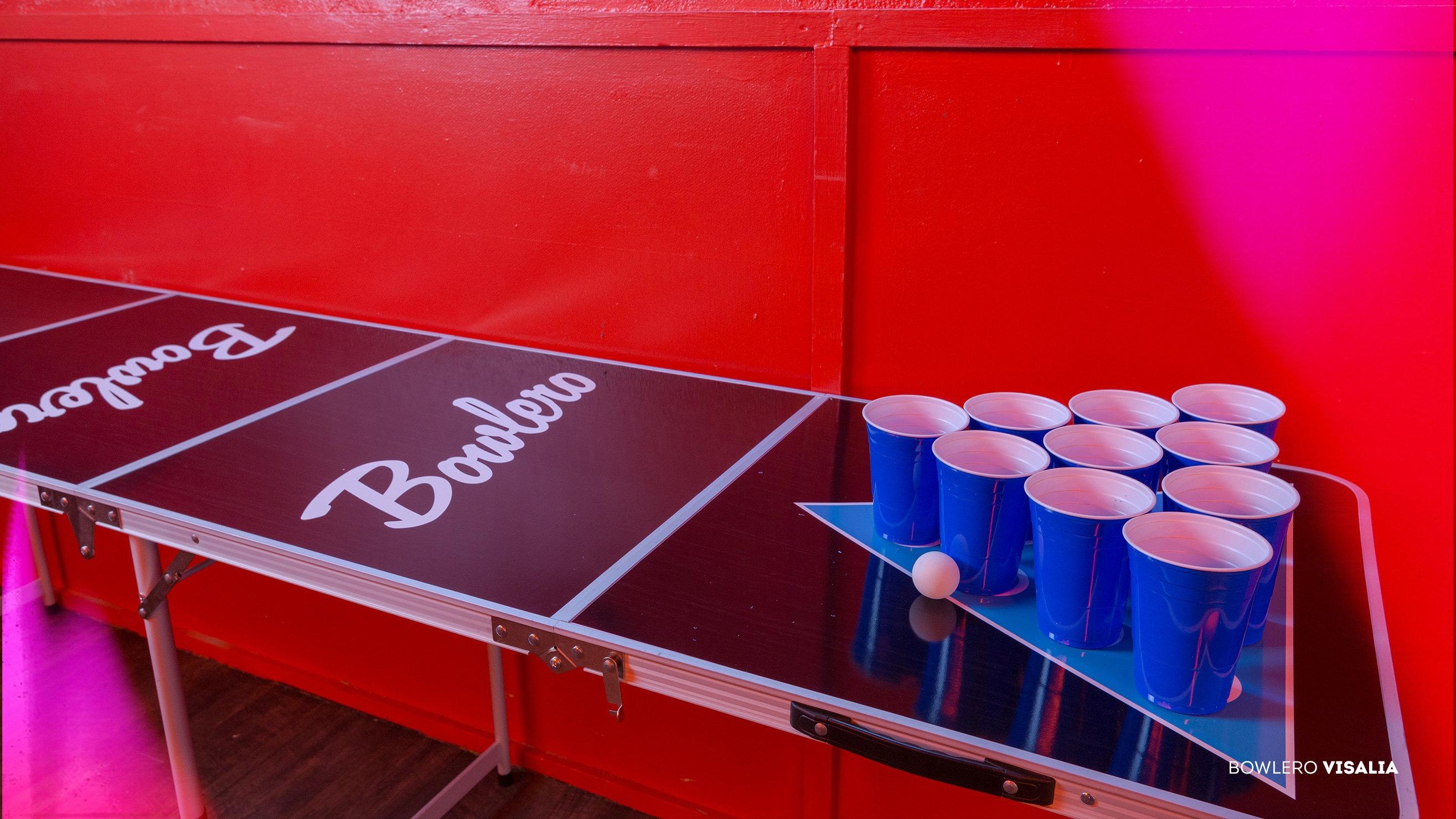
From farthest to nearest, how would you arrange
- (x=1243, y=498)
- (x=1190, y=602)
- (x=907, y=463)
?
1. (x=907, y=463)
2. (x=1243, y=498)
3. (x=1190, y=602)

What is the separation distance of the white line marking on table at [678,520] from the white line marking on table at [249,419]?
731 mm

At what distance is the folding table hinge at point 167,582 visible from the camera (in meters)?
1.30

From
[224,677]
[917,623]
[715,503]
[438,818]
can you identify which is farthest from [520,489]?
[224,677]

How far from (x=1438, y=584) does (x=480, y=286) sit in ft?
5.49

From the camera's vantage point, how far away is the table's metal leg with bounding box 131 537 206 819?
1.42 metres

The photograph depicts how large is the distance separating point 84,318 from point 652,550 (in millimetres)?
1574

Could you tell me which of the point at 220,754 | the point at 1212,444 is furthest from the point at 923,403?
the point at 220,754

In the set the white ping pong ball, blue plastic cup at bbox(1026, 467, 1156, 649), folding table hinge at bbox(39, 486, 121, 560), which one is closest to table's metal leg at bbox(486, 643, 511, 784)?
folding table hinge at bbox(39, 486, 121, 560)

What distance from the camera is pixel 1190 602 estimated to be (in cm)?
82

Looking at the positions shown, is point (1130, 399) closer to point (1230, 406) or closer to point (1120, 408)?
point (1120, 408)

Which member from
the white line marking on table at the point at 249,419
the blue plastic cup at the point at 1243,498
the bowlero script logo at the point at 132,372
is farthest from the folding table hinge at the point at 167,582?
the blue plastic cup at the point at 1243,498

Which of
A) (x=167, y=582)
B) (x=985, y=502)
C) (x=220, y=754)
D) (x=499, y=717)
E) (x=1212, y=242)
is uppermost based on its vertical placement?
(x=1212, y=242)

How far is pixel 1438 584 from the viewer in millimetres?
1416

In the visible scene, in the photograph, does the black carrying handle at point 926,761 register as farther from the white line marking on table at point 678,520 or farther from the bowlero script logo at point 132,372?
the bowlero script logo at point 132,372
